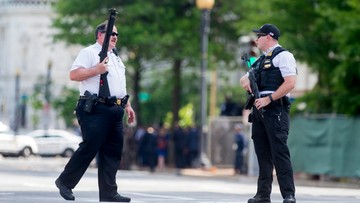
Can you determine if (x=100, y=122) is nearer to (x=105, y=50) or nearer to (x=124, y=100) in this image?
(x=124, y=100)

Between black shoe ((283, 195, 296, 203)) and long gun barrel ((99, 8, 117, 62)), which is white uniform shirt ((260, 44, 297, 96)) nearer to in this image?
→ black shoe ((283, 195, 296, 203))

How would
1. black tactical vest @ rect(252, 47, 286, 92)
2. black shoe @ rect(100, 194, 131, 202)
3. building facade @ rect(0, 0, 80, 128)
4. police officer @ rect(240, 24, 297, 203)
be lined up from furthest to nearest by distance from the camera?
building facade @ rect(0, 0, 80, 128)
black shoe @ rect(100, 194, 131, 202)
black tactical vest @ rect(252, 47, 286, 92)
police officer @ rect(240, 24, 297, 203)

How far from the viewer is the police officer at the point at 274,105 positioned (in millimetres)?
15016

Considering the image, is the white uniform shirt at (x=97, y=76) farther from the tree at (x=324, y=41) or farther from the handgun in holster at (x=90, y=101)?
the tree at (x=324, y=41)

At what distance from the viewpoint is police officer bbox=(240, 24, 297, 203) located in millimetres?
15016

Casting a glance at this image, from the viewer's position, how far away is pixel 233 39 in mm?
55031

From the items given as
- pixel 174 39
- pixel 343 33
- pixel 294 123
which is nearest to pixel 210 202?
pixel 343 33

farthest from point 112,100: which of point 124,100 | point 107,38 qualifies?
point 107,38

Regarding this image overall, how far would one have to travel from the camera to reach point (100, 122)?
50.4 ft

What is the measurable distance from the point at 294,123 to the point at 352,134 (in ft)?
12.0

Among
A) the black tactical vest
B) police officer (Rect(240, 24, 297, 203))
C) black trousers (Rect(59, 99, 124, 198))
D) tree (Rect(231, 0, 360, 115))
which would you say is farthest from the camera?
tree (Rect(231, 0, 360, 115))

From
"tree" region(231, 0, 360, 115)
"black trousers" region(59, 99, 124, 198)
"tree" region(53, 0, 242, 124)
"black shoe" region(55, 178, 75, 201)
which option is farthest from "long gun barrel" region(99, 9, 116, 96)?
"tree" region(53, 0, 242, 124)

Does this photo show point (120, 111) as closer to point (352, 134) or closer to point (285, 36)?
point (352, 134)

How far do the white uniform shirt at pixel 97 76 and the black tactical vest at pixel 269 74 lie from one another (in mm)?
1473
